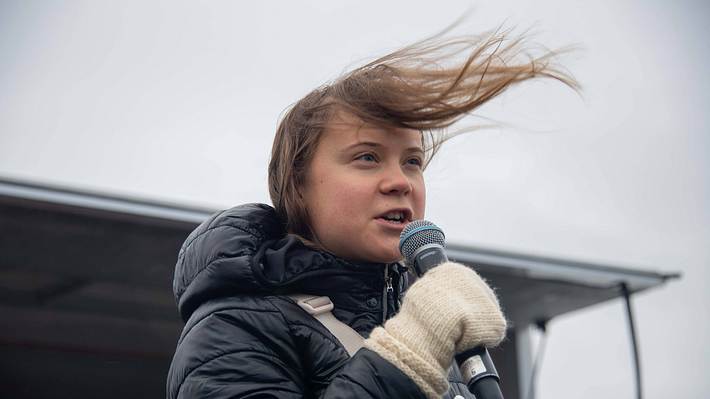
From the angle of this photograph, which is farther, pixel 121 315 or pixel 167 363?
pixel 167 363

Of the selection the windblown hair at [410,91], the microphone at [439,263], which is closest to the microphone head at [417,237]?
the microphone at [439,263]

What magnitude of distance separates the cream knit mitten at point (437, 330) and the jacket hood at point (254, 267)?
0.81ft

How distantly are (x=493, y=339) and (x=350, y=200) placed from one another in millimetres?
413

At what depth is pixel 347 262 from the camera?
1472 millimetres

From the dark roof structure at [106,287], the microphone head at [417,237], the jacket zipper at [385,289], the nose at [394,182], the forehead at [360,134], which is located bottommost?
the dark roof structure at [106,287]

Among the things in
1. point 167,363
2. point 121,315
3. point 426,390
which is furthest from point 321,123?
point 167,363

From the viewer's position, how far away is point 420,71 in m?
1.53

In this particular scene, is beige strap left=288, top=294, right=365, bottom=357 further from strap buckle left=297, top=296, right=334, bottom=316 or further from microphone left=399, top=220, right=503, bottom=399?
microphone left=399, top=220, right=503, bottom=399

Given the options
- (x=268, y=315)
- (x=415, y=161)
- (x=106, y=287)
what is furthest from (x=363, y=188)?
(x=106, y=287)

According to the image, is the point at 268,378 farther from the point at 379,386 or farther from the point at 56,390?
the point at 56,390

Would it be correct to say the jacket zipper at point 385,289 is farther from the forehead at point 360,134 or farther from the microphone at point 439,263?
the forehead at point 360,134

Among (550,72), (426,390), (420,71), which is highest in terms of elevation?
(550,72)

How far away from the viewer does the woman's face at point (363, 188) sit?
1.44 metres

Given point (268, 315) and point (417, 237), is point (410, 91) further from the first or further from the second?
point (268, 315)
